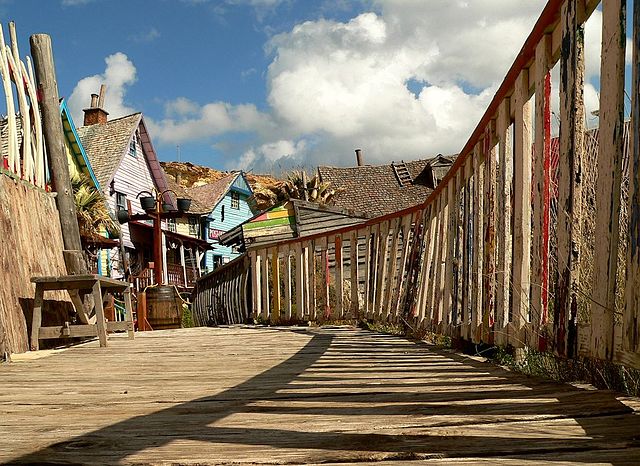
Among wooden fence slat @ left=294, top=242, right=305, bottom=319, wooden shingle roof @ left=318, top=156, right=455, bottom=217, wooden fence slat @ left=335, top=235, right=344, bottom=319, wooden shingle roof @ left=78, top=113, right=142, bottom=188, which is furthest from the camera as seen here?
wooden shingle roof @ left=318, top=156, right=455, bottom=217

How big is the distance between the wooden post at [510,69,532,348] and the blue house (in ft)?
106

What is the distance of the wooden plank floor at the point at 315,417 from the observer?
146 cm

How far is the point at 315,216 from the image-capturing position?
24.8 m

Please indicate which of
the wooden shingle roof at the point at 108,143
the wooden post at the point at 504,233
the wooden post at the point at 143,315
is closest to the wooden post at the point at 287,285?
the wooden post at the point at 143,315

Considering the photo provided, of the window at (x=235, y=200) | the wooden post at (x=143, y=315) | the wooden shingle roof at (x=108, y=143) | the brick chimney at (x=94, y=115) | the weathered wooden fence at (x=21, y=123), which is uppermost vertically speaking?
the brick chimney at (x=94, y=115)

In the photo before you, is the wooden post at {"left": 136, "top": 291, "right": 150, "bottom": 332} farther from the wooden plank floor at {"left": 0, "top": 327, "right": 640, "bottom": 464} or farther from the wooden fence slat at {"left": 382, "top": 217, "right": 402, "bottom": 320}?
the wooden plank floor at {"left": 0, "top": 327, "right": 640, "bottom": 464}

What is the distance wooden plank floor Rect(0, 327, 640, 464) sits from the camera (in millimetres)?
1457

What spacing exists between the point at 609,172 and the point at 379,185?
38770 millimetres

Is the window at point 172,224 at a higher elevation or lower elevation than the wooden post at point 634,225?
higher

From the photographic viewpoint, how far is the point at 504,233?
9.57 feet

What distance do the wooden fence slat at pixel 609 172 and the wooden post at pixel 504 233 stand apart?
1.10 meters

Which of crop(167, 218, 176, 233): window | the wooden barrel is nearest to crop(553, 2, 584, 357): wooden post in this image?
the wooden barrel

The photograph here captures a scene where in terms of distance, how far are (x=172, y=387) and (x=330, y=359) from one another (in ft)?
4.23

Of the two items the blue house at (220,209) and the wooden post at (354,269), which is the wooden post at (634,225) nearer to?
the wooden post at (354,269)
